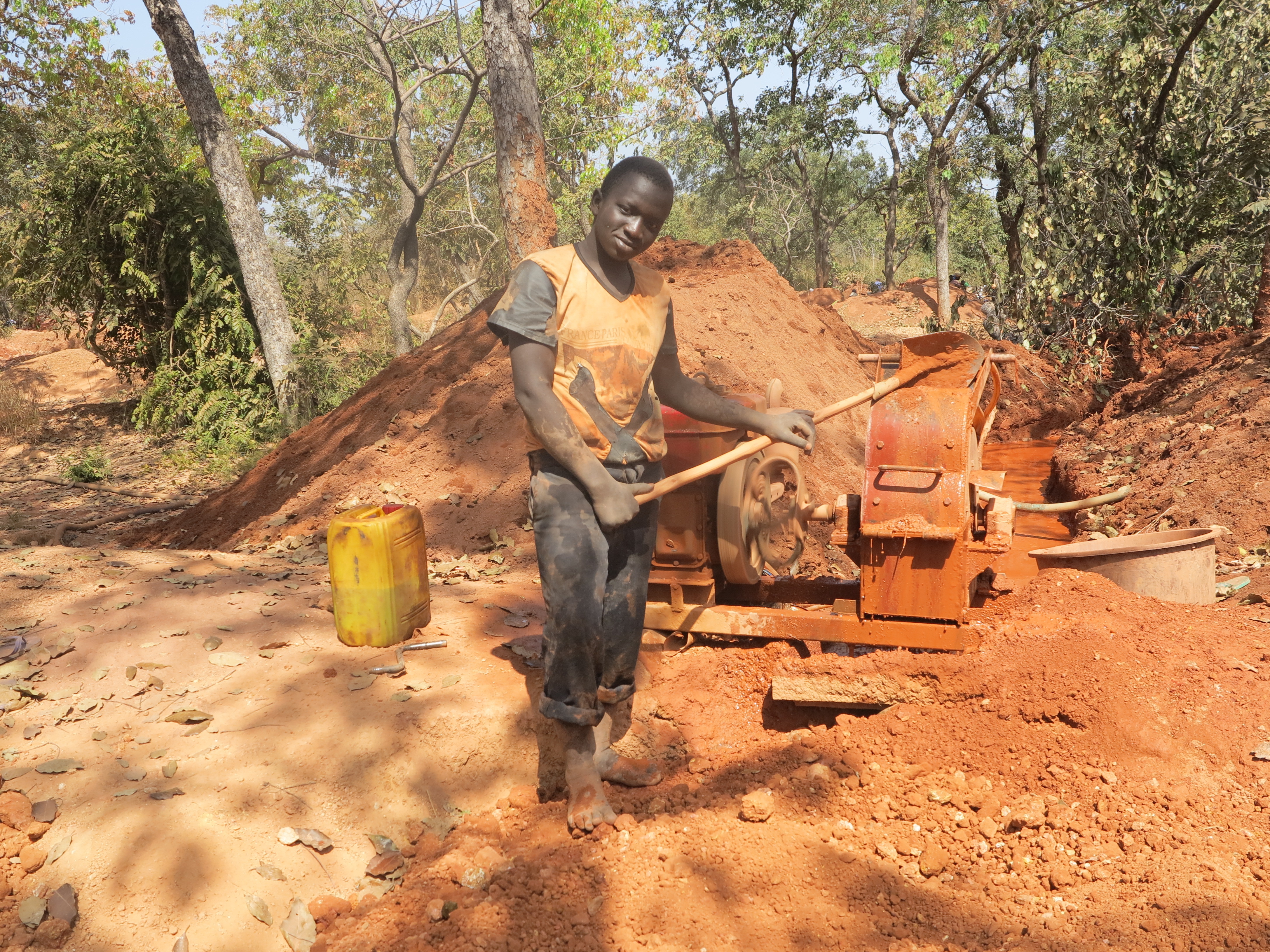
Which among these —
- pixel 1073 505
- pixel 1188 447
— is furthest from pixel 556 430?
pixel 1188 447

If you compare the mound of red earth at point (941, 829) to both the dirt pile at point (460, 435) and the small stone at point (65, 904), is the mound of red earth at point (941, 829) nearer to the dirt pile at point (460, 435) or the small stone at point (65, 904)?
the small stone at point (65, 904)

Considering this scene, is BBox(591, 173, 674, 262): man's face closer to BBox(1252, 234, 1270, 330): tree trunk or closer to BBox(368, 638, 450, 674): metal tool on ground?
BBox(368, 638, 450, 674): metal tool on ground

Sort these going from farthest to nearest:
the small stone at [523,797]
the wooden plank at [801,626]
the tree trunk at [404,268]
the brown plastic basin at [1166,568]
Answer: the tree trunk at [404,268], the brown plastic basin at [1166,568], the wooden plank at [801,626], the small stone at [523,797]

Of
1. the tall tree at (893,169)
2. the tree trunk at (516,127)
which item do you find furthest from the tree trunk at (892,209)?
the tree trunk at (516,127)

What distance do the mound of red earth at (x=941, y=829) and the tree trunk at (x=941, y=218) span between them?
11758 millimetres

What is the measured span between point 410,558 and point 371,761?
0.95m

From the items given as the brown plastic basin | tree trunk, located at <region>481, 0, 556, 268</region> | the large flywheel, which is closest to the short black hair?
the large flywheel

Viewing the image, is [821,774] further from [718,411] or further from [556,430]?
[556,430]

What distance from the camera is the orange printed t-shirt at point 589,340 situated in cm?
262

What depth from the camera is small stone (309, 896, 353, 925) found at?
2537 mm

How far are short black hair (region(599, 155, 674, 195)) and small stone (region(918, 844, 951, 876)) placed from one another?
2197 mm

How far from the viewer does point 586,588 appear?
272cm

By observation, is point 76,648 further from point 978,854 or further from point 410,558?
point 978,854

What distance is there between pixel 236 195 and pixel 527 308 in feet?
31.7
